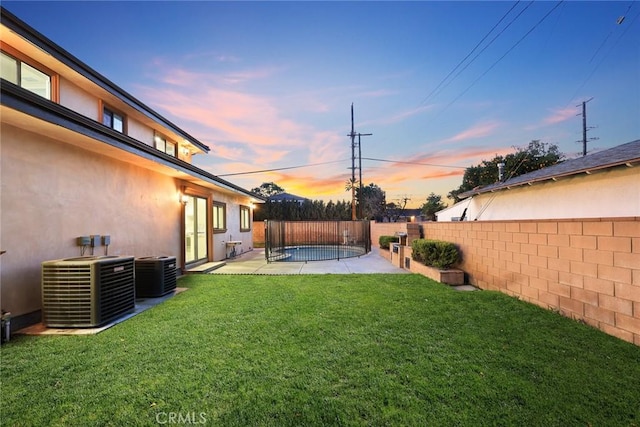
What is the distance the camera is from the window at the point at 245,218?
13.2 meters

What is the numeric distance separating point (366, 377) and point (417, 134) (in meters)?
14.7

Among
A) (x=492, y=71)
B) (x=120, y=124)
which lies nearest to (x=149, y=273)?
(x=120, y=124)

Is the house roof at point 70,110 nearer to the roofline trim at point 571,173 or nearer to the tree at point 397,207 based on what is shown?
the roofline trim at point 571,173

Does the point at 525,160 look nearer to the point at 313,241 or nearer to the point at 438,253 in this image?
the point at 313,241

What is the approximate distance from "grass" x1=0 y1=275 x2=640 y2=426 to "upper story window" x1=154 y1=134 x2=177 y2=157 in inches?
283

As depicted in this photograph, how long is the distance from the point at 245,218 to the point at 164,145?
529 cm

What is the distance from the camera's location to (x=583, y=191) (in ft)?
19.0

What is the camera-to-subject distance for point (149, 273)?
5086mm

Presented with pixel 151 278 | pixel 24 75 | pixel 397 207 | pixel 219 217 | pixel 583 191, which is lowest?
pixel 151 278

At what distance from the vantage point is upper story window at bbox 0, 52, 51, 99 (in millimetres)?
4543

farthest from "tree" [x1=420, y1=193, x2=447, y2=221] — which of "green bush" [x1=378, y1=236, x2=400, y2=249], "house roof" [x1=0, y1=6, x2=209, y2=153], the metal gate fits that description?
"house roof" [x1=0, y1=6, x2=209, y2=153]

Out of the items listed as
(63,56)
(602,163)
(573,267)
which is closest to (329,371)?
(573,267)

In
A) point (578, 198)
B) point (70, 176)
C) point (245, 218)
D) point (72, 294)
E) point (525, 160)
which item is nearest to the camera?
point (72, 294)

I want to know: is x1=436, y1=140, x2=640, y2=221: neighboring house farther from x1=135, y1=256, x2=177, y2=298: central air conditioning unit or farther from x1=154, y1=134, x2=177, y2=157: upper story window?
x1=154, y1=134, x2=177, y2=157: upper story window
